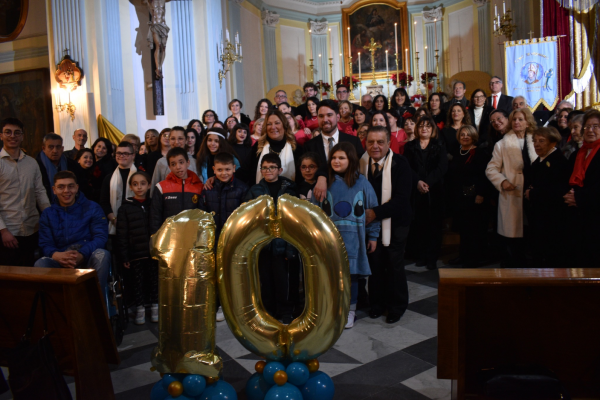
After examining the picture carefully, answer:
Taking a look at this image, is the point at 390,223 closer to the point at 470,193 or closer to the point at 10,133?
the point at 470,193

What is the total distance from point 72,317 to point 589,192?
11.0 ft

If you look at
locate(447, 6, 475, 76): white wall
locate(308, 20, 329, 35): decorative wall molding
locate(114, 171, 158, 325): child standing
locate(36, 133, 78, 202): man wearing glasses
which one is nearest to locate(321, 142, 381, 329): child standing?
locate(114, 171, 158, 325): child standing

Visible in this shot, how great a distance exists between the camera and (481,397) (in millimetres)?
1976

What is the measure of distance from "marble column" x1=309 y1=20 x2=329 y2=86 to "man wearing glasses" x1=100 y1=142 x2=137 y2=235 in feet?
33.4

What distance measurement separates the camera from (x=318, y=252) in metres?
2.01

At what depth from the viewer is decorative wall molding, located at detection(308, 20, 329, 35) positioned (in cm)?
1349

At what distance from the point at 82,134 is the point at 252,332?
13.6ft

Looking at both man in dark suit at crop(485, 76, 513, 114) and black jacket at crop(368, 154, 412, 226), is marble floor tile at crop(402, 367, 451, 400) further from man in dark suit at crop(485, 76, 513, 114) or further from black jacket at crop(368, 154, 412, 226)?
man in dark suit at crop(485, 76, 513, 114)

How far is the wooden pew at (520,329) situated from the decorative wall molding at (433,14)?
12.4 metres

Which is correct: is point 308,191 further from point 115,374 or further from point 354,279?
point 115,374

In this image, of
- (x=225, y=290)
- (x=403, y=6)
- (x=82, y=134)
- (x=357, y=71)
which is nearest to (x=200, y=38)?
(x=82, y=134)

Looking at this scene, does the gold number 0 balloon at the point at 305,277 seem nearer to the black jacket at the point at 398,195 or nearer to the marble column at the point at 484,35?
the black jacket at the point at 398,195

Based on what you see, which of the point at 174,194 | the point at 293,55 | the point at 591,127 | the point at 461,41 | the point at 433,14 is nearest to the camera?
the point at 591,127

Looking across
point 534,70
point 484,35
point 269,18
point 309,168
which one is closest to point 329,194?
point 309,168
